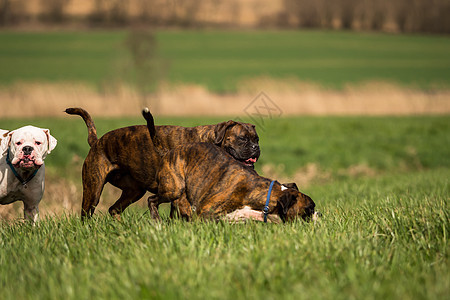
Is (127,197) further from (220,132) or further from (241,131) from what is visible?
(241,131)

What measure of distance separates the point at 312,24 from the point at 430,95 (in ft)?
131

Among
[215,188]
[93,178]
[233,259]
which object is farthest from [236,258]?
[93,178]

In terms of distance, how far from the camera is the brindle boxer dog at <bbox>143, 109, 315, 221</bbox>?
6301mm

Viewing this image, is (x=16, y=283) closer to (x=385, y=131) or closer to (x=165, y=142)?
(x=165, y=142)

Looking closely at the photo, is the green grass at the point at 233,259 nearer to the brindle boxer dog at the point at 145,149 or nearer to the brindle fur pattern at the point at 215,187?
the brindle fur pattern at the point at 215,187

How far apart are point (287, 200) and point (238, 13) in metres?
60.5

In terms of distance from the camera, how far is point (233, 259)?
15.5 feet

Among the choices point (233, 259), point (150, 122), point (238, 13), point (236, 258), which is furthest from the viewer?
point (238, 13)

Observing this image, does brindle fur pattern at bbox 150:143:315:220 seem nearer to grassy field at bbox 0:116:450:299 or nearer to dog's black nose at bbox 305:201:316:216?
dog's black nose at bbox 305:201:316:216

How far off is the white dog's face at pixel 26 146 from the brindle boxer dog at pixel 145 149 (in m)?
0.70

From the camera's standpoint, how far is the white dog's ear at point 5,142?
24.0 feet

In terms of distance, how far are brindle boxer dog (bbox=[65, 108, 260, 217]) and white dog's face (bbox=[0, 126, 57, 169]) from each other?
0.70 meters

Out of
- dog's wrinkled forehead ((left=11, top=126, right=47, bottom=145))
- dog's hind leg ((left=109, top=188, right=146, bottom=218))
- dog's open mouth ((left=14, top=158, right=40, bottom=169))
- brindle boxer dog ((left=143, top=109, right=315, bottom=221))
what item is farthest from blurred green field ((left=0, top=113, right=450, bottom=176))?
brindle boxer dog ((left=143, top=109, right=315, bottom=221))

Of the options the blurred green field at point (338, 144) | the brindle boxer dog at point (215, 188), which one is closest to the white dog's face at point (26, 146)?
the brindle boxer dog at point (215, 188)
